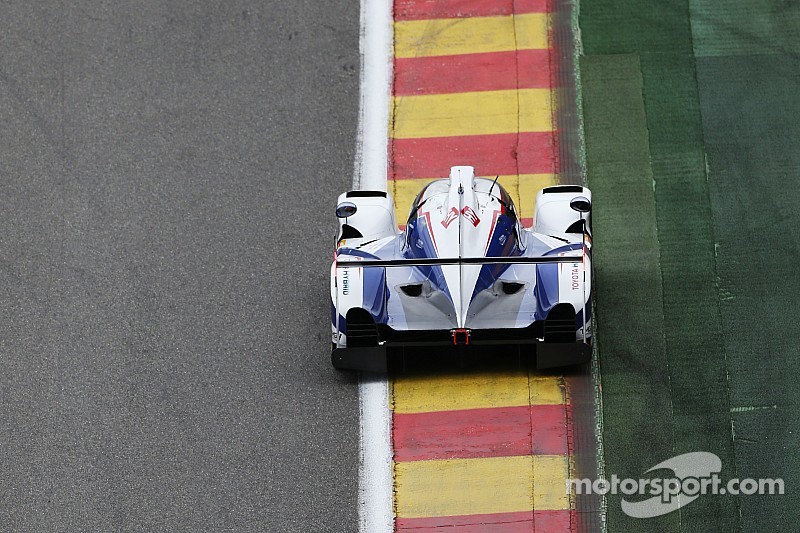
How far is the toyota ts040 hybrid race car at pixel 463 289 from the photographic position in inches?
482

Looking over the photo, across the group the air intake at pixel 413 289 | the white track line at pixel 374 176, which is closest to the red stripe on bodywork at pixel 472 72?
the white track line at pixel 374 176

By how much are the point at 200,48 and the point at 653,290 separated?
18.0 ft

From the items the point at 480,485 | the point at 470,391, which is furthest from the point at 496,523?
the point at 470,391

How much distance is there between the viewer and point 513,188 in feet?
47.6

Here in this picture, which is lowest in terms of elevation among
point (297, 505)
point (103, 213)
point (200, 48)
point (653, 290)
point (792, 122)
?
point (297, 505)

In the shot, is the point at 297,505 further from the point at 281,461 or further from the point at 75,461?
the point at 75,461

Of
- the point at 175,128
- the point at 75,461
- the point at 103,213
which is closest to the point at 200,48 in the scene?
the point at 175,128

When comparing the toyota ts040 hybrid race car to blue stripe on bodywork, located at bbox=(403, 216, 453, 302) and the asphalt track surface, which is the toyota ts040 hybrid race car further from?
the asphalt track surface

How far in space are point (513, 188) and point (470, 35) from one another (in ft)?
7.21

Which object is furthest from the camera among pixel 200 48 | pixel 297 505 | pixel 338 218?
pixel 200 48

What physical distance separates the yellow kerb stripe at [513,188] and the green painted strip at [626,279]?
0.50 m

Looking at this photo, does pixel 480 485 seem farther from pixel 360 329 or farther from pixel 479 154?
pixel 479 154

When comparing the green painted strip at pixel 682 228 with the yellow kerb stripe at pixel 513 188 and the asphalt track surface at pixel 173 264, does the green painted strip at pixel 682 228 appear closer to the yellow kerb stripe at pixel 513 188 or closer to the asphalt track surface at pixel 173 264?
the yellow kerb stripe at pixel 513 188

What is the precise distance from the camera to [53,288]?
1393 centimetres
